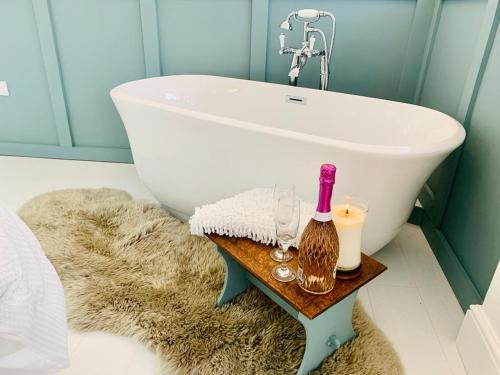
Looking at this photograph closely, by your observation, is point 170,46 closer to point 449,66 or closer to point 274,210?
point 449,66

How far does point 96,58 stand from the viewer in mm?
2318

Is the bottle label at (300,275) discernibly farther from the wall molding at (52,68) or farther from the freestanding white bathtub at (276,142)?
the wall molding at (52,68)

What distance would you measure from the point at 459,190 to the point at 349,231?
0.87 m

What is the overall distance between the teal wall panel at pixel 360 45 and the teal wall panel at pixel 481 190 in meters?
0.78

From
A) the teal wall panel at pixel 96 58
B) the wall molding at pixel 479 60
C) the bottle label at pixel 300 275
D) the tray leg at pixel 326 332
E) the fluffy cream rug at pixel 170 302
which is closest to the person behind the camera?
the bottle label at pixel 300 275

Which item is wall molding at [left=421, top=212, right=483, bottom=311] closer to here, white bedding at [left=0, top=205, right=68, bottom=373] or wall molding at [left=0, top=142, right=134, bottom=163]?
white bedding at [left=0, top=205, right=68, bottom=373]

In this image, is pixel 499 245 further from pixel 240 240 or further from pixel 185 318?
pixel 185 318

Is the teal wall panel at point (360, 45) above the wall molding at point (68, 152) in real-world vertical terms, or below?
above

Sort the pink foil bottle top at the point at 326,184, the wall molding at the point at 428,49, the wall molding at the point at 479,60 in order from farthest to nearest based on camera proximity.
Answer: the wall molding at the point at 428,49, the wall molding at the point at 479,60, the pink foil bottle top at the point at 326,184

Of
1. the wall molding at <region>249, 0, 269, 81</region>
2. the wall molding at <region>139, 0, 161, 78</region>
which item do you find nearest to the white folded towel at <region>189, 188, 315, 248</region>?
the wall molding at <region>249, 0, 269, 81</region>

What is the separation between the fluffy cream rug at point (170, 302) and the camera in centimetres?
115

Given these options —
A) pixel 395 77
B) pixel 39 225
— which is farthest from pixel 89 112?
pixel 395 77

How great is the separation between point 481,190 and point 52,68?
237 centimetres

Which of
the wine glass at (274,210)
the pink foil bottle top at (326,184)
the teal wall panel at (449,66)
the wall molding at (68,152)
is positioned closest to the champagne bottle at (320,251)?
the pink foil bottle top at (326,184)
